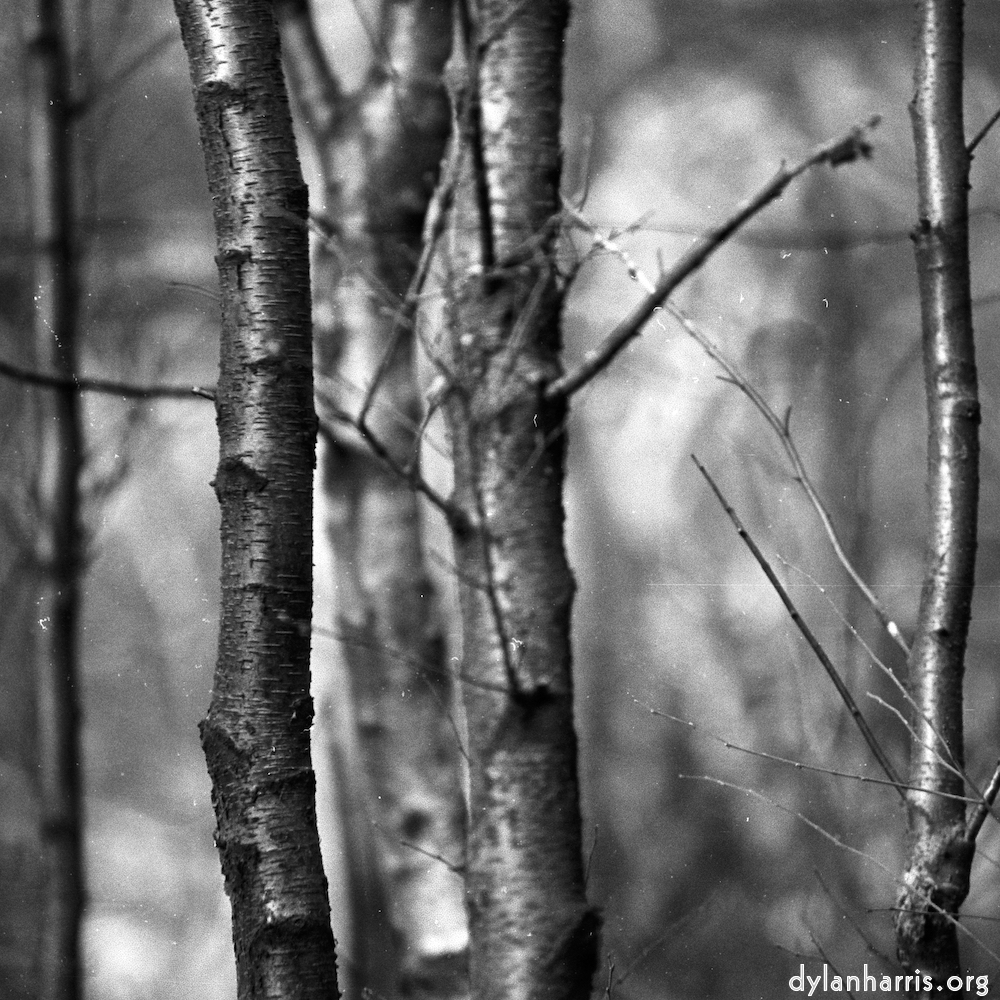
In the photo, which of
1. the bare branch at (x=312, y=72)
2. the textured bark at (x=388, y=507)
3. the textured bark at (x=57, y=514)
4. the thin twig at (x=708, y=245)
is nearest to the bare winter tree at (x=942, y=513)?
the thin twig at (x=708, y=245)

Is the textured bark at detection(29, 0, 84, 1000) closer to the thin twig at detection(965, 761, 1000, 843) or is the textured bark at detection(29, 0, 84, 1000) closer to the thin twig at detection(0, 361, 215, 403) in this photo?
the thin twig at detection(0, 361, 215, 403)

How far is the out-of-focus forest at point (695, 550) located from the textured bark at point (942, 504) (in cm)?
39

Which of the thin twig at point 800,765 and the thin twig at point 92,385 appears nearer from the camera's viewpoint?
the thin twig at point 800,765

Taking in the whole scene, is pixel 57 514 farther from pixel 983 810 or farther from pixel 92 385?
pixel 983 810

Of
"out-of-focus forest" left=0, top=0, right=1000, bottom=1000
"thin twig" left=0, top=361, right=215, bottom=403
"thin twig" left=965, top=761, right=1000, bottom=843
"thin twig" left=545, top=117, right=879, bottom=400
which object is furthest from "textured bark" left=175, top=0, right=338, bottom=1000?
"thin twig" left=0, top=361, right=215, bottom=403

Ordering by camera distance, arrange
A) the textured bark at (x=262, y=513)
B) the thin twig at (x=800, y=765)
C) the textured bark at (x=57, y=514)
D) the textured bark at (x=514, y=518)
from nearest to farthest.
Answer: the textured bark at (x=262, y=513), the thin twig at (x=800, y=765), the textured bark at (x=514, y=518), the textured bark at (x=57, y=514)

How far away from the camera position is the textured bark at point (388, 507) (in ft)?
3.91

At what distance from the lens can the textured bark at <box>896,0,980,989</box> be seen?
0.65 metres

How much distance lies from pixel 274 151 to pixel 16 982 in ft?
3.48

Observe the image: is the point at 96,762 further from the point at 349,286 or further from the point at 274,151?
the point at 274,151

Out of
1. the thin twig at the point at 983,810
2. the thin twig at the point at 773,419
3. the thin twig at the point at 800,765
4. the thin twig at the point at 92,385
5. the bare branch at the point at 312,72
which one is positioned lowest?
the thin twig at the point at 983,810

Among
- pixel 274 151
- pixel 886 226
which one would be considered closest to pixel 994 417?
pixel 886 226

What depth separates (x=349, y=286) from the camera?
1243 millimetres

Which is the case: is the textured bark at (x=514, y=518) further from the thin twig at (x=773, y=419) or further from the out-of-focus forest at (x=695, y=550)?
the out-of-focus forest at (x=695, y=550)
